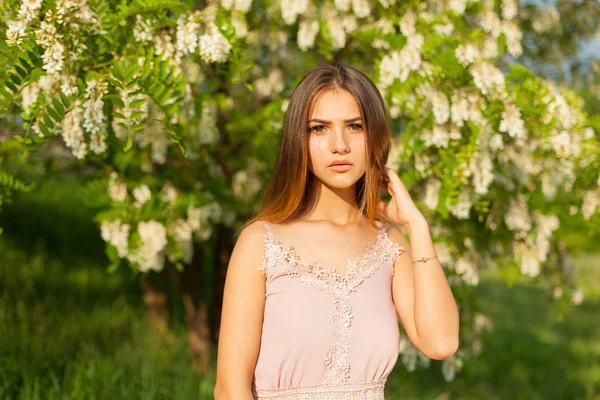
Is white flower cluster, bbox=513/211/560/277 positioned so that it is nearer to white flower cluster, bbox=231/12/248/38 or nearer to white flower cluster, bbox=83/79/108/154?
white flower cluster, bbox=231/12/248/38

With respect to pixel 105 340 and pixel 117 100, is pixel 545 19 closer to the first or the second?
pixel 117 100

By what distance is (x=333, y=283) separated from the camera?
2445mm

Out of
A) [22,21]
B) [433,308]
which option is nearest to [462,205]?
[433,308]

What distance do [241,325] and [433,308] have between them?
0.70 metres

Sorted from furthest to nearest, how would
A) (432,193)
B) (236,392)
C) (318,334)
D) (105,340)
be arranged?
(105,340) → (432,193) → (318,334) → (236,392)

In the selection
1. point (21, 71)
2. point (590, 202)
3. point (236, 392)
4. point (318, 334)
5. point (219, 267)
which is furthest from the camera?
point (219, 267)

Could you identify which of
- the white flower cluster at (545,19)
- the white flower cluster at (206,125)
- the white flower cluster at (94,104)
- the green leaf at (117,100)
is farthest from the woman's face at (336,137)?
the white flower cluster at (545,19)

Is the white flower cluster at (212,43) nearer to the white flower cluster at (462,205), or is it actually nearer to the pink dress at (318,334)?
the pink dress at (318,334)

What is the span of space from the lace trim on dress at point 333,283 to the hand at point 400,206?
29cm

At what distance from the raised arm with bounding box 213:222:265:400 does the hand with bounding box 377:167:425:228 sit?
604 mm

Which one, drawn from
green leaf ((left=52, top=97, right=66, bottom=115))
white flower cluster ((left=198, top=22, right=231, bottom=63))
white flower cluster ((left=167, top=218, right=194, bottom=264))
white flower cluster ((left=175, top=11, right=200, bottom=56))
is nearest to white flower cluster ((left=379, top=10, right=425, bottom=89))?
white flower cluster ((left=198, top=22, right=231, bottom=63))

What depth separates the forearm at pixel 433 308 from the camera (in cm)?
244

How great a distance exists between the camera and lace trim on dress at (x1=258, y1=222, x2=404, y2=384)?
2393 millimetres

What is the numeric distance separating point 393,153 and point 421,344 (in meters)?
1.76
